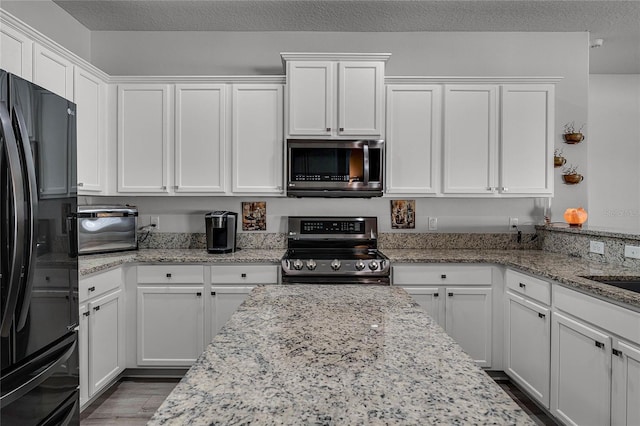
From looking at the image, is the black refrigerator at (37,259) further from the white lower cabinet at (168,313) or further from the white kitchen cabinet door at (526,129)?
the white kitchen cabinet door at (526,129)

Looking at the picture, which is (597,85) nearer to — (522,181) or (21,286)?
(522,181)

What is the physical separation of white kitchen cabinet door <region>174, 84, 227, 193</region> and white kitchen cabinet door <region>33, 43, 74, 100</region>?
79 centimetres

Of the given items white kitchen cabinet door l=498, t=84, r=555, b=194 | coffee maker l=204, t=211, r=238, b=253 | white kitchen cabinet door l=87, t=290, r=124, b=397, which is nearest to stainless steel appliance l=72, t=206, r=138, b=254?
white kitchen cabinet door l=87, t=290, r=124, b=397

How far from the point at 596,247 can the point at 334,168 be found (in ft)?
6.38

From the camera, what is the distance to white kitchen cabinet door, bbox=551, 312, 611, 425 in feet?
6.34

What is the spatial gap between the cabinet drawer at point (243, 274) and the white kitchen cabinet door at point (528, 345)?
1.72 metres

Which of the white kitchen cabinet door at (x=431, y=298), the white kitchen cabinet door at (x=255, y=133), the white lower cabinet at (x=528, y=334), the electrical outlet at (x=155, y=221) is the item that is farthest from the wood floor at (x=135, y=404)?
the white kitchen cabinet door at (x=255, y=133)

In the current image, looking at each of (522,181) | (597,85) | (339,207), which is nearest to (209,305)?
(339,207)

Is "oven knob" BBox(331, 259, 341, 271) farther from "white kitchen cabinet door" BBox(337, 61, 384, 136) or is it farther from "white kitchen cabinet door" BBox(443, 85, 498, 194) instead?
"white kitchen cabinet door" BBox(443, 85, 498, 194)

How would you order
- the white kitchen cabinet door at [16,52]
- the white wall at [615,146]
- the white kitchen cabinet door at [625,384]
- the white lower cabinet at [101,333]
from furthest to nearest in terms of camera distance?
the white wall at [615,146] < the white lower cabinet at [101,333] < the white kitchen cabinet door at [16,52] < the white kitchen cabinet door at [625,384]

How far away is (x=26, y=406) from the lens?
1.70 metres

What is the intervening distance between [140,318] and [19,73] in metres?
1.79

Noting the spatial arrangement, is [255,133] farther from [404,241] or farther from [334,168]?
[404,241]

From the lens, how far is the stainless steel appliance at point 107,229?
9.86 ft
